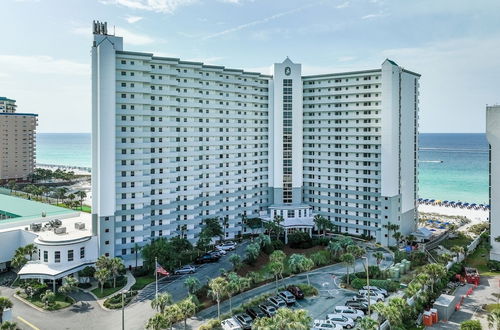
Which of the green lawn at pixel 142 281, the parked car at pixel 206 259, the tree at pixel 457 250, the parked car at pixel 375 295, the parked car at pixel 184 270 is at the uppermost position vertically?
the tree at pixel 457 250

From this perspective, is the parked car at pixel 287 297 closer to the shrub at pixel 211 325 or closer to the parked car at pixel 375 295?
the parked car at pixel 375 295

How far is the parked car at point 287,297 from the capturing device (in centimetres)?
4903

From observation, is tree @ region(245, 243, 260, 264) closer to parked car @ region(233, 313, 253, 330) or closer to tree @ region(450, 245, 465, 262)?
parked car @ region(233, 313, 253, 330)

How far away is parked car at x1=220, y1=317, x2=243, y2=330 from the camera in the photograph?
41.8 metres

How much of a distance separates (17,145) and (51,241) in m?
126

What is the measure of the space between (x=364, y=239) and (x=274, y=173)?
2434 centimetres

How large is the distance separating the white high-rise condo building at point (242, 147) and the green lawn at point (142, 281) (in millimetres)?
6481

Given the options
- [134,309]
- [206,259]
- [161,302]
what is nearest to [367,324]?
[161,302]

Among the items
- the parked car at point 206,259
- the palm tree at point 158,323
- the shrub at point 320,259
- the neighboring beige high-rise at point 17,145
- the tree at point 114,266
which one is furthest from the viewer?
the neighboring beige high-rise at point 17,145

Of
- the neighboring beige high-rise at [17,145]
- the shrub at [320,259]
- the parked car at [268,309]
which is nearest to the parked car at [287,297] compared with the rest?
the parked car at [268,309]

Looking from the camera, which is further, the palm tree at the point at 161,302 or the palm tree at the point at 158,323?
the palm tree at the point at 161,302

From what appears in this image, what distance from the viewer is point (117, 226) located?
215 ft

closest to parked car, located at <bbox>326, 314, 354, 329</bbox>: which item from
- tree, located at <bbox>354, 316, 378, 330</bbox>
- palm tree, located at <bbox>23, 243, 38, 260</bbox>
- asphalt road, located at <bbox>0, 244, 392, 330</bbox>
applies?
asphalt road, located at <bbox>0, 244, 392, 330</bbox>

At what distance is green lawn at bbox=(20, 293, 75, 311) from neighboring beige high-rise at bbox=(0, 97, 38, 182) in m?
128
